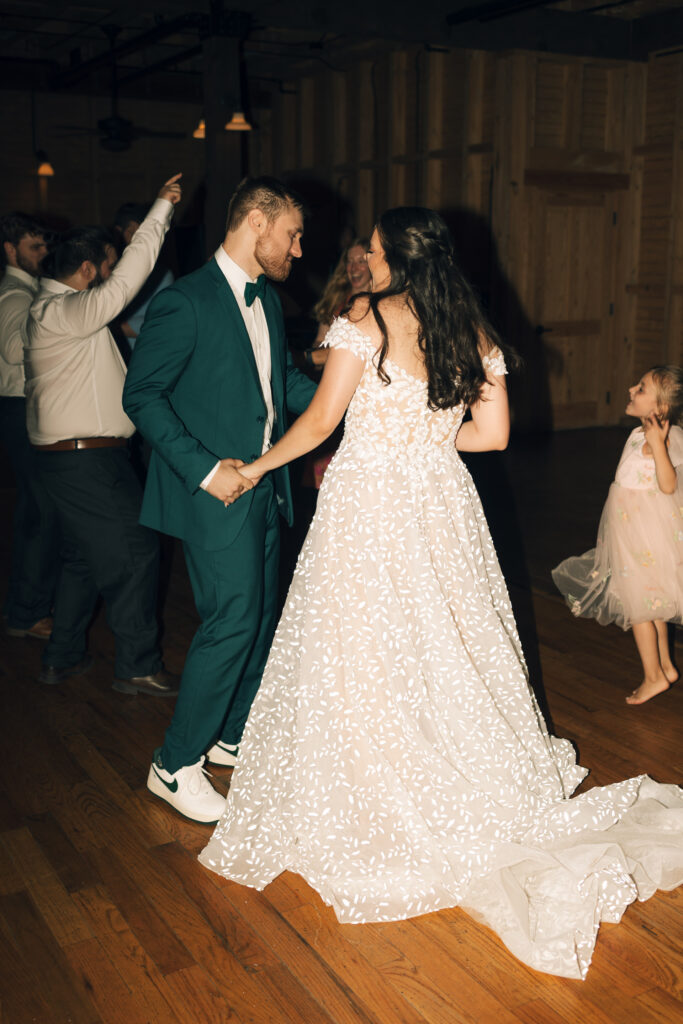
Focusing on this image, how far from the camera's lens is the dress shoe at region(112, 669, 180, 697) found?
3.47 meters

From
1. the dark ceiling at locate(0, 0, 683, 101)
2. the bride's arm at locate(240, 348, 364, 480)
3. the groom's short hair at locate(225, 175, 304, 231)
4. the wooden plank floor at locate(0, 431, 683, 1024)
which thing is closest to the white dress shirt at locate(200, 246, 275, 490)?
the groom's short hair at locate(225, 175, 304, 231)

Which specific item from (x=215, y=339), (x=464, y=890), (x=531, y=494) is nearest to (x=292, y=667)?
(x=464, y=890)

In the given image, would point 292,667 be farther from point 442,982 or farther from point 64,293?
point 64,293

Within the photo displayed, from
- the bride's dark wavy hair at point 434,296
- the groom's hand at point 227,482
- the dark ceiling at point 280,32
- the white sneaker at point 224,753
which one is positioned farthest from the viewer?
the dark ceiling at point 280,32

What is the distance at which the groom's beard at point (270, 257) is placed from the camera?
8.11 ft

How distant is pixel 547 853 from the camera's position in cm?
226

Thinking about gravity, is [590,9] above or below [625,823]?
above

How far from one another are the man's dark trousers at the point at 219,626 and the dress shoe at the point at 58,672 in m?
1.11

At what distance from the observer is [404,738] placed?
7.52 feet

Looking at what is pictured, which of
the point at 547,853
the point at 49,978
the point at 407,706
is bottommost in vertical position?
the point at 49,978

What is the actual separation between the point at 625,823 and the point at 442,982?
704 mm

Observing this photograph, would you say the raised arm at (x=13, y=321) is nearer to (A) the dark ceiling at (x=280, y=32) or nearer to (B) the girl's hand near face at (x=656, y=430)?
(B) the girl's hand near face at (x=656, y=430)

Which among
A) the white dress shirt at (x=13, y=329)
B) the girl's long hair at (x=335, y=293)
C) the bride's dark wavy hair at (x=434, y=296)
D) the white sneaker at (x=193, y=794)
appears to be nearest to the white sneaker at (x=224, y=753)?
the white sneaker at (x=193, y=794)

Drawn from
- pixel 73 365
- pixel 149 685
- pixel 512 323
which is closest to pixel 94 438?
pixel 73 365
